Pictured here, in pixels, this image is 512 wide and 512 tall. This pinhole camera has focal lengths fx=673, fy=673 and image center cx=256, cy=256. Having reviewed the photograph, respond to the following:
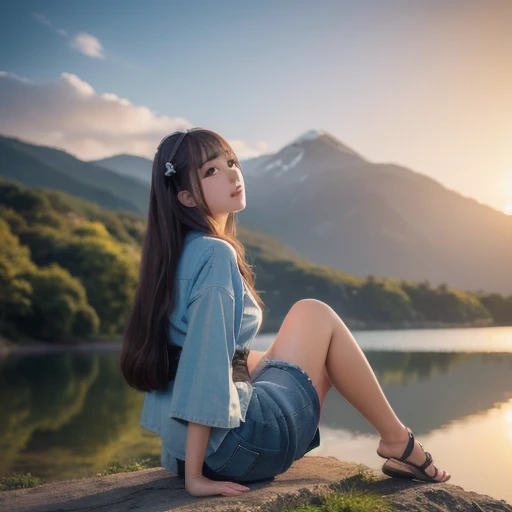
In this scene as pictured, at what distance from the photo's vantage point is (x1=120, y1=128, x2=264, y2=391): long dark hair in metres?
2.54

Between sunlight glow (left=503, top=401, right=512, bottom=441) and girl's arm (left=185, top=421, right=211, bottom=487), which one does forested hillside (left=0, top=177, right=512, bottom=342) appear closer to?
girl's arm (left=185, top=421, right=211, bottom=487)

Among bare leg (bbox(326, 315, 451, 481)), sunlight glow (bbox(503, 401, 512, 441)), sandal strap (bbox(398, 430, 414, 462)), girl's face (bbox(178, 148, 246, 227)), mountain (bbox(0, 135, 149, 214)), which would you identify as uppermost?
mountain (bbox(0, 135, 149, 214))

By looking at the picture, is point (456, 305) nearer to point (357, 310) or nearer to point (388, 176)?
point (357, 310)

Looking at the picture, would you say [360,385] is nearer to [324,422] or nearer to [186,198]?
[186,198]

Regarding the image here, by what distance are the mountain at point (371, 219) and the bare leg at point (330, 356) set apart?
69.8 m

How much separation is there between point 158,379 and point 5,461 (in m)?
4.17

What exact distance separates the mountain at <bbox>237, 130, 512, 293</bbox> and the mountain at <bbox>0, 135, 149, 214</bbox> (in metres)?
16.5

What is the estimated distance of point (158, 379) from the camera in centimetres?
255

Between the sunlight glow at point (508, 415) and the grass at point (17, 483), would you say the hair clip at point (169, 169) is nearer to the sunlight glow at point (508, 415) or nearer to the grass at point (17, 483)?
the grass at point (17, 483)

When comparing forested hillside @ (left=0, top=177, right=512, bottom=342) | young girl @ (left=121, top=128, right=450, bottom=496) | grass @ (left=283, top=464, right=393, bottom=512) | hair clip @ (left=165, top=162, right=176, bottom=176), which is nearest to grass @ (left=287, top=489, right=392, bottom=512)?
grass @ (left=283, top=464, right=393, bottom=512)

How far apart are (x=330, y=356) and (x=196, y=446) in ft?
2.29

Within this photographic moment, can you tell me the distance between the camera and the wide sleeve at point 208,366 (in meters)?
2.33

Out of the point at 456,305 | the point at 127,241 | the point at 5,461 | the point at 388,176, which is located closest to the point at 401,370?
the point at 5,461

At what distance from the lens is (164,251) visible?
8.44 feet
